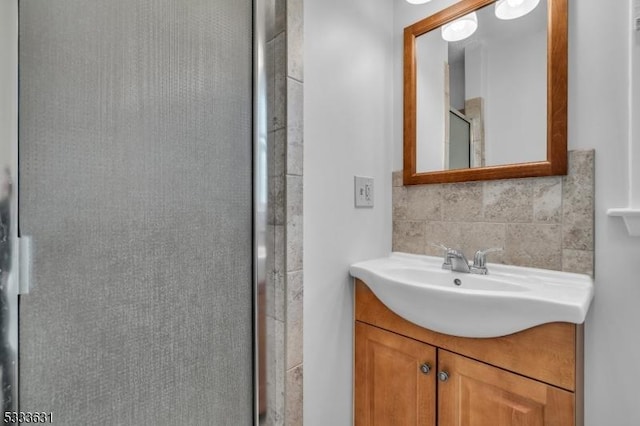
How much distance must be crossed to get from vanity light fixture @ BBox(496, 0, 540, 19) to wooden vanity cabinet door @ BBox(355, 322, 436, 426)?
1231 mm

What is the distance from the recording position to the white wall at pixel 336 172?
1.07 m

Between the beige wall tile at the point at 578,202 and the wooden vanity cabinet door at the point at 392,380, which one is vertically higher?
the beige wall tile at the point at 578,202

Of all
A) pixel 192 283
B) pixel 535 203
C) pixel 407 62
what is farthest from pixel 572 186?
pixel 192 283

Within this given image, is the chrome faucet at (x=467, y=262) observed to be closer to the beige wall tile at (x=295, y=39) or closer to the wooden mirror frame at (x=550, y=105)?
the wooden mirror frame at (x=550, y=105)

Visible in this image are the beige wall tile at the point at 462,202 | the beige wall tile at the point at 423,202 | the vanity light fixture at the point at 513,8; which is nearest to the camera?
the vanity light fixture at the point at 513,8

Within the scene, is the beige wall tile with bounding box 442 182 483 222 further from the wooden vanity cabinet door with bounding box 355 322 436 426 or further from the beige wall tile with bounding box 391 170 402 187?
the wooden vanity cabinet door with bounding box 355 322 436 426

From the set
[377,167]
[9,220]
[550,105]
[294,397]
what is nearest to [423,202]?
[377,167]

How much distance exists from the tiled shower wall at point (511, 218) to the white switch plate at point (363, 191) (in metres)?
0.19

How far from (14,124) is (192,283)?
1.66 feet

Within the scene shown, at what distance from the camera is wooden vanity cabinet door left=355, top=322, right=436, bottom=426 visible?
3.23 feet

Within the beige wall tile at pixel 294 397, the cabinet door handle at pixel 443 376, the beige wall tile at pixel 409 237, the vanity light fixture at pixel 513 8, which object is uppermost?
the vanity light fixture at pixel 513 8

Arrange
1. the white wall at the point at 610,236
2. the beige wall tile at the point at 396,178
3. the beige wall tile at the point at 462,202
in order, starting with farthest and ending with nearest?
the beige wall tile at the point at 396,178, the beige wall tile at the point at 462,202, the white wall at the point at 610,236

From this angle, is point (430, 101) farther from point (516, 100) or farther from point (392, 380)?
point (392, 380)

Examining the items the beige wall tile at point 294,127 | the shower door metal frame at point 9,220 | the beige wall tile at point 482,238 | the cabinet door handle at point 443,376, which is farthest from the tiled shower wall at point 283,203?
the beige wall tile at point 482,238
